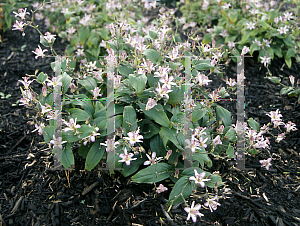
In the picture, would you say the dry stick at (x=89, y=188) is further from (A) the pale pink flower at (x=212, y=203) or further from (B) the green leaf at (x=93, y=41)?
(B) the green leaf at (x=93, y=41)

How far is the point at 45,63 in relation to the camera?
3.59m

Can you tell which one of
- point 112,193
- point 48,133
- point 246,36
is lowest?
point 112,193

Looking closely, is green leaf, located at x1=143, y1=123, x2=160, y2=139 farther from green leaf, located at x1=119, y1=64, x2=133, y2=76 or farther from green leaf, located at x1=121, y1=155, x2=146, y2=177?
green leaf, located at x1=119, y1=64, x2=133, y2=76

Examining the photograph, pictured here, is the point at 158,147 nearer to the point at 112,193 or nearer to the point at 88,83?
the point at 112,193

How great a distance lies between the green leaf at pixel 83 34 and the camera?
10.8ft

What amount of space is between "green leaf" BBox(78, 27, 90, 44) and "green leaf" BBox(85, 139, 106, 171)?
1757 millimetres

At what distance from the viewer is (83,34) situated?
3289 millimetres

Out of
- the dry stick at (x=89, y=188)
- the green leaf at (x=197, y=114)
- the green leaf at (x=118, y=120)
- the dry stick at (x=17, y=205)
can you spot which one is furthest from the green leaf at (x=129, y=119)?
the dry stick at (x=17, y=205)

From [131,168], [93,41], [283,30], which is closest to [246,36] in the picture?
[283,30]

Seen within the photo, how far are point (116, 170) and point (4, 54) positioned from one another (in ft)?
8.26

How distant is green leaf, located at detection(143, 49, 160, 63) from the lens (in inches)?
80.7

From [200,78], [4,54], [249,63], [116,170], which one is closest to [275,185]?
[200,78]

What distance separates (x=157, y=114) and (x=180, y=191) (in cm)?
50

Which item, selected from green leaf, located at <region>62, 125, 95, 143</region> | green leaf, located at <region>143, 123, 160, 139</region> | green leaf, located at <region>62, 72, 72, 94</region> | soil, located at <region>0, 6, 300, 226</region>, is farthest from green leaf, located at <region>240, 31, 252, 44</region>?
green leaf, located at <region>62, 125, 95, 143</region>
